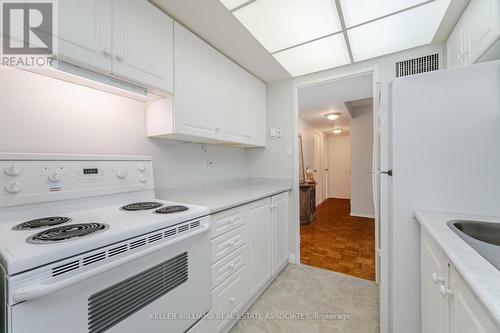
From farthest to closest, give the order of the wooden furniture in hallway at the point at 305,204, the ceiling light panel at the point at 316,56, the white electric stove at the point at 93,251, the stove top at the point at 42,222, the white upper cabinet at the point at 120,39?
the wooden furniture in hallway at the point at 305,204, the ceiling light panel at the point at 316,56, the white upper cabinet at the point at 120,39, the stove top at the point at 42,222, the white electric stove at the point at 93,251

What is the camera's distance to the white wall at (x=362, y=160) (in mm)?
4387

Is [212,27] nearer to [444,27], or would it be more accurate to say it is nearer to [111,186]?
[111,186]

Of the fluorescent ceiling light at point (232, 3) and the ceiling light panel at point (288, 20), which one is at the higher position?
the ceiling light panel at point (288, 20)

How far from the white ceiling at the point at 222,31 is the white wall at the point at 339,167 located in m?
5.34

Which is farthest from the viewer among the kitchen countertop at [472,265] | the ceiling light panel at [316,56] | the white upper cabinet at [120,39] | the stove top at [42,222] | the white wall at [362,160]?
the white wall at [362,160]

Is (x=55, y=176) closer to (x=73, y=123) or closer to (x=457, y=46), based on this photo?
(x=73, y=123)

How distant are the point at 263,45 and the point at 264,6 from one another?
0.44m

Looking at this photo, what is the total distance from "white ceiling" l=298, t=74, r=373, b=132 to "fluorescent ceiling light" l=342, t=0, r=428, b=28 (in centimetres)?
85

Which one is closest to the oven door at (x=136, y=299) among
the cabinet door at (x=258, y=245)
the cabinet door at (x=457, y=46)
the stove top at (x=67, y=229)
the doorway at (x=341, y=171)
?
the stove top at (x=67, y=229)

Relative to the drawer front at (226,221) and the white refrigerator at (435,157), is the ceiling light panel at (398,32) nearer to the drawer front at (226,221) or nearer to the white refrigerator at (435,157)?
the white refrigerator at (435,157)

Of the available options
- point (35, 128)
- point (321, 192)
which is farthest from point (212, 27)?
point (321, 192)

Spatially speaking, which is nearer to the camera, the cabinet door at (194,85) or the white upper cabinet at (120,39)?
the white upper cabinet at (120,39)

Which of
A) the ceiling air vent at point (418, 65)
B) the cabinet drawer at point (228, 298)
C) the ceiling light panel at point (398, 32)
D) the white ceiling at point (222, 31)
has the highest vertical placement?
the ceiling light panel at point (398, 32)

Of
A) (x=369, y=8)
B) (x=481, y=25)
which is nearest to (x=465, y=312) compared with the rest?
(x=481, y=25)
